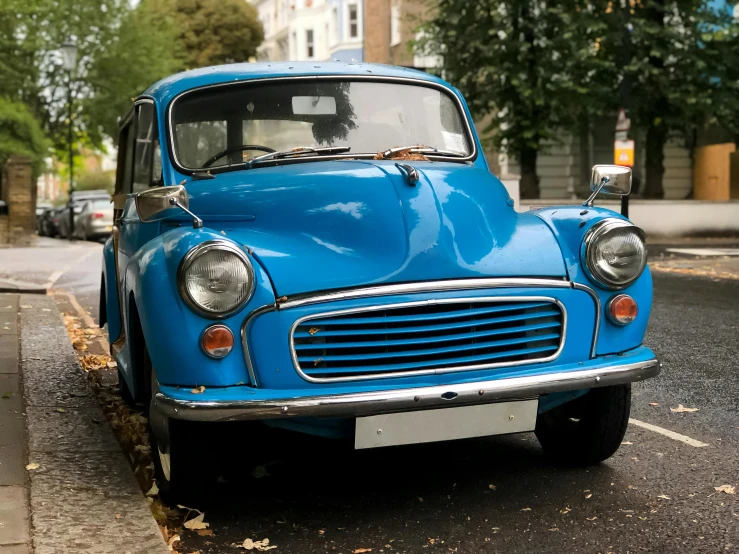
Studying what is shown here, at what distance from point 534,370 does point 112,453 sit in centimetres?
196

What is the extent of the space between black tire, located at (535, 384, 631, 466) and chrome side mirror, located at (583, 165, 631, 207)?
93cm

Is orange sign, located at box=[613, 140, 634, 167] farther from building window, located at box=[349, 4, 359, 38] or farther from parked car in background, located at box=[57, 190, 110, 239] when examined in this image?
building window, located at box=[349, 4, 359, 38]

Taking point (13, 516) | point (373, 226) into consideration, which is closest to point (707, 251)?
point (373, 226)

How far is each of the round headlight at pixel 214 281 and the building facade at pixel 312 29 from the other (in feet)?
147

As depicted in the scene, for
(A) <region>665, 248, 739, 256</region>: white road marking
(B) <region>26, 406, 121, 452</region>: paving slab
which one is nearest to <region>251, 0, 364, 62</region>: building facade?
(A) <region>665, 248, 739, 256</region>: white road marking

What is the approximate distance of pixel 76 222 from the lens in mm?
32094

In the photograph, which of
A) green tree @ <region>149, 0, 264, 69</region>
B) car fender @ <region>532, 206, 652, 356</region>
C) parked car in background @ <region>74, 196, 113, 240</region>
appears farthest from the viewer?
green tree @ <region>149, 0, 264, 69</region>

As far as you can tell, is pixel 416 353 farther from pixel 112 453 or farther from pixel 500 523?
pixel 112 453

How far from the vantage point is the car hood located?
3.96 m

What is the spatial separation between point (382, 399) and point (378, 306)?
34 centimetres

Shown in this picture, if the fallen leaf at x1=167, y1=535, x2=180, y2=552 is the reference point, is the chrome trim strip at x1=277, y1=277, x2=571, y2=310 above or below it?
above

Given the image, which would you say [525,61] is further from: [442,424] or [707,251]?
[442,424]

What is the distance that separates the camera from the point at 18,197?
98.5ft

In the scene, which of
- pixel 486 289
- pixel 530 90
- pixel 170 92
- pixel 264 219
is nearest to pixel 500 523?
pixel 486 289
